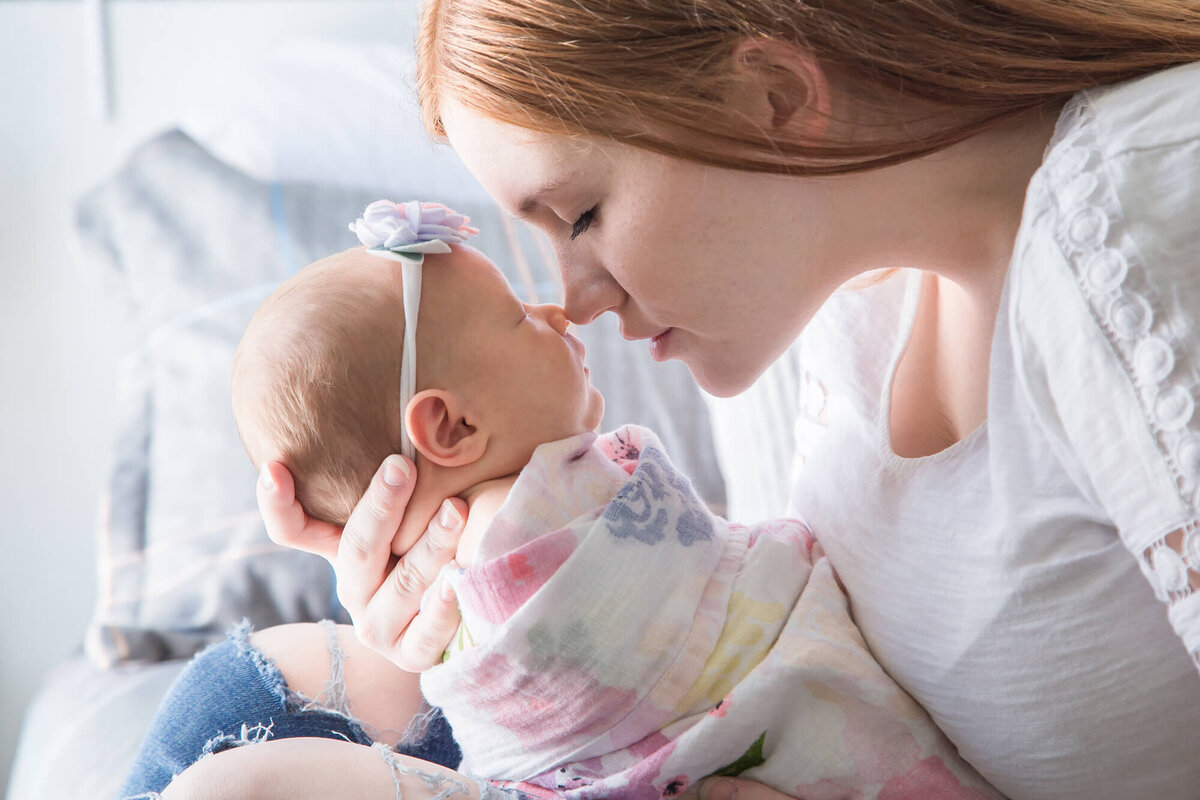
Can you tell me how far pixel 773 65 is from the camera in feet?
2.73

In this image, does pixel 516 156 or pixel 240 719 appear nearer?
pixel 516 156

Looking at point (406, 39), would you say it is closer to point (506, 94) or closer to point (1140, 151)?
point (506, 94)

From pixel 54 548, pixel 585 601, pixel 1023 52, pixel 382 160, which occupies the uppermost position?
pixel 1023 52

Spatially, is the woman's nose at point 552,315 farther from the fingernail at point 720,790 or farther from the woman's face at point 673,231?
the fingernail at point 720,790

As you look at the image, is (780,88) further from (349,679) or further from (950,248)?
(349,679)

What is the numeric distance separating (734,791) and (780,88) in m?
0.59

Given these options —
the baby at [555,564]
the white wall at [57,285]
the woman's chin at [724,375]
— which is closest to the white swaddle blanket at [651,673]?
the baby at [555,564]

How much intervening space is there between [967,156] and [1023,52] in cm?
9

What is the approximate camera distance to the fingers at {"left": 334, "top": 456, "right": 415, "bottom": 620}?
0.94 m

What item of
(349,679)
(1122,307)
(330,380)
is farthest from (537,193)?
(349,679)

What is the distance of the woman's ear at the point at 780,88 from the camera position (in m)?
0.82

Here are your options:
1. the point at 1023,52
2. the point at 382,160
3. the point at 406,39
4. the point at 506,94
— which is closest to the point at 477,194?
the point at 382,160

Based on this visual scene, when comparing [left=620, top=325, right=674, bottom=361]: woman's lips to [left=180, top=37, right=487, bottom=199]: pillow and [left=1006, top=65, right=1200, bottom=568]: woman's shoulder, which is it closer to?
[left=1006, top=65, right=1200, bottom=568]: woman's shoulder

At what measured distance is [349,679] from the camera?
1142mm
